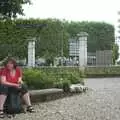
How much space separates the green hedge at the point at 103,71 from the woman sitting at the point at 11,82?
18.4m

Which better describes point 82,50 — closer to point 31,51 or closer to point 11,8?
point 31,51

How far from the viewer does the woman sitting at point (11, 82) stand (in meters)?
10.8

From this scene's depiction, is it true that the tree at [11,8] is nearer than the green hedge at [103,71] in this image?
Yes

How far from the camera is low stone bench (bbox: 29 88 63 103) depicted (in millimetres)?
12353

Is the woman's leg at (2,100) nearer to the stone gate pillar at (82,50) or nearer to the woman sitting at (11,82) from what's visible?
the woman sitting at (11,82)

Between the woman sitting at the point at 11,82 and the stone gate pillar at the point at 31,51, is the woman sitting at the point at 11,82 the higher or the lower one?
the lower one

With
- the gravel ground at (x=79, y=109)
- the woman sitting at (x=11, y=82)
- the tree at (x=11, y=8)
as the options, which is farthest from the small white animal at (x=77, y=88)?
the woman sitting at (x=11, y=82)

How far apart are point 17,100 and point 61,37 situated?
75.0 ft

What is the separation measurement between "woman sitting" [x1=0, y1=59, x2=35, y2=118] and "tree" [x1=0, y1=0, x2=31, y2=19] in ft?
7.90

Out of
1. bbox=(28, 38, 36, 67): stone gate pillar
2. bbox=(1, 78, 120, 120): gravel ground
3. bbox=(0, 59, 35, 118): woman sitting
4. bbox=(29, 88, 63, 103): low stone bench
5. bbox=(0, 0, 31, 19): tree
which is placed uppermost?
bbox=(0, 0, 31, 19): tree

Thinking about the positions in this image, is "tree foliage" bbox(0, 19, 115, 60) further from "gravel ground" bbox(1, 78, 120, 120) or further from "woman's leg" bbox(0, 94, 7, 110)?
"woman's leg" bbox(0, 94, 7, 110)

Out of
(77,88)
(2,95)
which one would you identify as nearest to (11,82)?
(2,95)

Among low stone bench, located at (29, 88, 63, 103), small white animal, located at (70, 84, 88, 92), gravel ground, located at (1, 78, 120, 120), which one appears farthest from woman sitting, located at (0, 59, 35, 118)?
small white animal, located at (70, 84, 88, 92)

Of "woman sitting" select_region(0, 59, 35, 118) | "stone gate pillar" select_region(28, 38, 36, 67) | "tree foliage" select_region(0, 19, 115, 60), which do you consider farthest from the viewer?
"stone gate pillar" select_region(28, 38, 36, 67)
